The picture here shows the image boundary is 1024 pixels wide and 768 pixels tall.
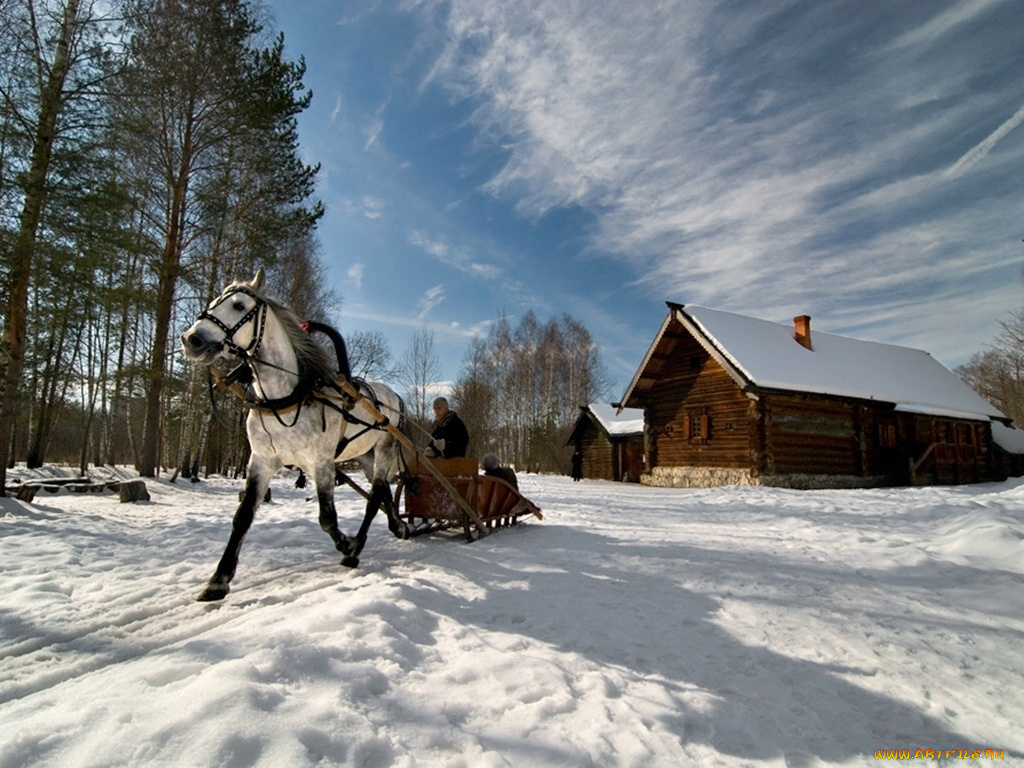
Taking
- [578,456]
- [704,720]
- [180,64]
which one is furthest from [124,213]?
[578,456]

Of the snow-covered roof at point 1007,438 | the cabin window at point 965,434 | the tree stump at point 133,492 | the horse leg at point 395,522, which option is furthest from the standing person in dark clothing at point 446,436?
the snow-covered roof at point 1007,438

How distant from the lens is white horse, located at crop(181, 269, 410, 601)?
12.0 feet

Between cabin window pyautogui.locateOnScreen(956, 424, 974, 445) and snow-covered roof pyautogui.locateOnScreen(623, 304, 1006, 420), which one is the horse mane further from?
cabin window pyautogui.locateOnScreen(956, 424, 974, 445)

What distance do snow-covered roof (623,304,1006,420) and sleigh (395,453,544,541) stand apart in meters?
12.4

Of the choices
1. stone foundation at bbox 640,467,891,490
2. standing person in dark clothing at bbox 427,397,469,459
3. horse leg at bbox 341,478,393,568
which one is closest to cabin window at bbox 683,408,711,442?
stone foundation at bbox 640,467,891,490

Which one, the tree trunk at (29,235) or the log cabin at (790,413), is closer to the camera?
the tree trunk at (29,235)

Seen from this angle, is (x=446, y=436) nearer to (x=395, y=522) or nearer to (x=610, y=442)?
(x=395, y=522)

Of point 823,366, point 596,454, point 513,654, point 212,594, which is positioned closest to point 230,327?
point 212,594

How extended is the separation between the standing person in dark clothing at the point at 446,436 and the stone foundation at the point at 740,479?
40.3 feet

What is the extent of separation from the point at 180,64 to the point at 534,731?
49.7 feet

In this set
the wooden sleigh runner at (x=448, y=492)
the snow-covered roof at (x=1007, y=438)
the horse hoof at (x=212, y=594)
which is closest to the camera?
the horse hoof at (x=212, y=594)

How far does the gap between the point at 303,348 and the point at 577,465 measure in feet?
76.2

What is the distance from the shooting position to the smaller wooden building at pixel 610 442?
2452cm

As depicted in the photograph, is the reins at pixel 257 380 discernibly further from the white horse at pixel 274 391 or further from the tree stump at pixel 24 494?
the tree stump at pixel 24 494
